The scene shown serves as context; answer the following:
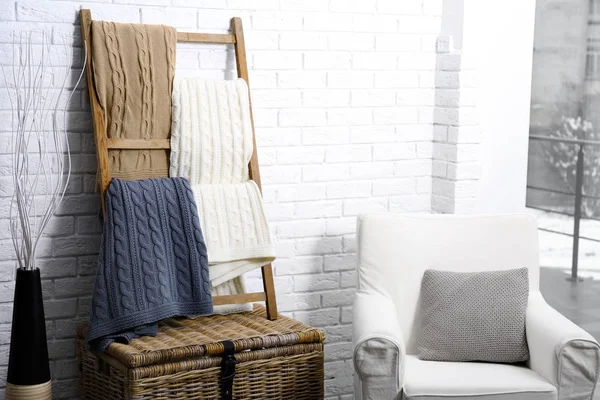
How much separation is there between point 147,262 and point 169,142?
0.45m

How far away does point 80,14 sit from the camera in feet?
9.89

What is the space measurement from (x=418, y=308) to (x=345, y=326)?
53cm

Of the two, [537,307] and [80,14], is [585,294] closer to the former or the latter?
[537,307]

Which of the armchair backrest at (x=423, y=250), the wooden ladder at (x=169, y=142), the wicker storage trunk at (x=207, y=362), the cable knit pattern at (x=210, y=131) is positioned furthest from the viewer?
the armchair backrest at (x=423, y=250)

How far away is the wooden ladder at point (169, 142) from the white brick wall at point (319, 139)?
0.22ft

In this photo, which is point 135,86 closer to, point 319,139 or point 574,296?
point 319,139

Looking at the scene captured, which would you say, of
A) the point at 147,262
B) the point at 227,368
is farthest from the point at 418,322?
the point at 147,262

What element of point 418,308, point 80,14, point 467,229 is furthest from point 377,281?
point 80,14

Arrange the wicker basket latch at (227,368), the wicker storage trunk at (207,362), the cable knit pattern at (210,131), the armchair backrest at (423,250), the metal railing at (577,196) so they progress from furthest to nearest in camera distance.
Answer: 1. the metal railing at (577,196)
2. the armchair backrest at (423,250)
3. the cable knit pattern at (210,131)
4. the wicker basket latch at (227,368)
5. the wicker storage trunk at (207,362)

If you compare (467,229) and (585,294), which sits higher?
(467,229)

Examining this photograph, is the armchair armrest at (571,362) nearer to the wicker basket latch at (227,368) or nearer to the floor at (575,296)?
the floor at (575,296)

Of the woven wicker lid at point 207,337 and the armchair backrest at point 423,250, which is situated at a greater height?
the armchair backrest at point 423,250

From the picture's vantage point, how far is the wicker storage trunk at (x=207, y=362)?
8.95 ft

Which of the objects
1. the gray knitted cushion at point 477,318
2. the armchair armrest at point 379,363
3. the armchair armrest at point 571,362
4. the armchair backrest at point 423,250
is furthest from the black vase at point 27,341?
the armchair armrest at point 571,362
